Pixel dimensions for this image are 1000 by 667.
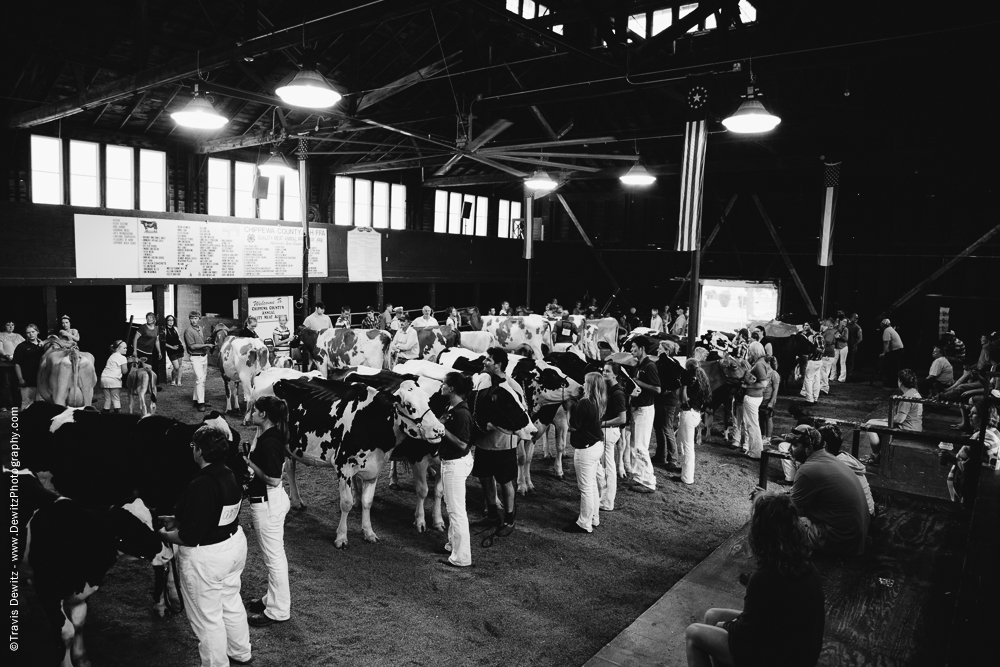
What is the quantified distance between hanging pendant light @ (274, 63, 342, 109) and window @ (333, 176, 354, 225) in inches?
637

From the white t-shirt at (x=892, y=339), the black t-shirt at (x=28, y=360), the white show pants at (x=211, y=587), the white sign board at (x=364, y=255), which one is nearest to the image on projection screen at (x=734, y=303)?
the white t-shirt at (x=892, y=339)

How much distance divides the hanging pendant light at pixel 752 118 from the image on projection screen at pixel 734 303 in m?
16.8

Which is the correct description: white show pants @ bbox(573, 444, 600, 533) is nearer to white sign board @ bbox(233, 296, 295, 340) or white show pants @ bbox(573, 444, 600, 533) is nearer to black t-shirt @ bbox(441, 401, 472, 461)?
black t-shirt @ bbox(441, 401, 472, 461)

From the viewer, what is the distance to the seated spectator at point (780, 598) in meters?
3.19

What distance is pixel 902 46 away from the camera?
839 cm

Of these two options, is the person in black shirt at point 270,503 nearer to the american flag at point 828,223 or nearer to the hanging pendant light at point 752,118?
the hanging pendant light at point 752,118

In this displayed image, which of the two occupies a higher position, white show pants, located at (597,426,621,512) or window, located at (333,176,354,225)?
window, located at (333,176,354,225)

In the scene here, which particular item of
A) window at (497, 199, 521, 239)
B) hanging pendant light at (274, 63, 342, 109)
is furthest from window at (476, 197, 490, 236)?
hanging pendant light at (274, 63, 342, 109)

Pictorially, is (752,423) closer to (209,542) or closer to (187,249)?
(209,542)

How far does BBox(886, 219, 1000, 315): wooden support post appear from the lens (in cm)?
1985

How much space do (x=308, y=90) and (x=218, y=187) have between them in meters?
14.6

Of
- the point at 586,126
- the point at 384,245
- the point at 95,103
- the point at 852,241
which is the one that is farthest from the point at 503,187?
the point at 95,103

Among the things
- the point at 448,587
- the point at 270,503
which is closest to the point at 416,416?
the point at 448,587

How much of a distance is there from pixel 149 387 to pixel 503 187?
21.3 metres
